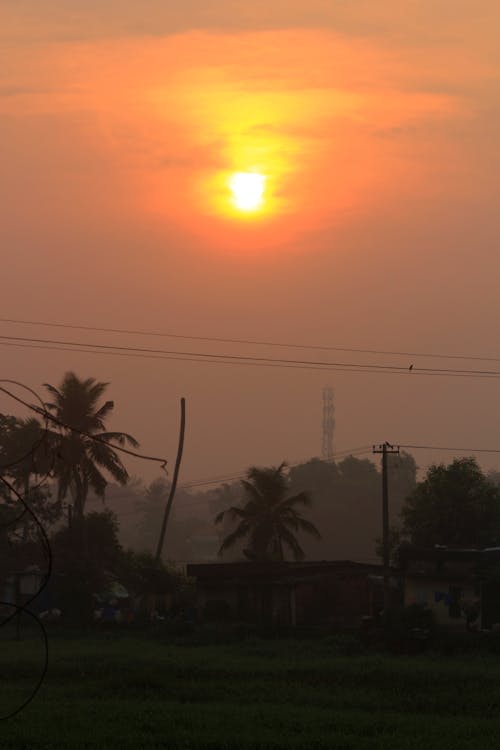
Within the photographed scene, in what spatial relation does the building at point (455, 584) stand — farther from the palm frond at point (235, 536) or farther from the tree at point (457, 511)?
the palm frond at point (235, 536)

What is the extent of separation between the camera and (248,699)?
121 feet

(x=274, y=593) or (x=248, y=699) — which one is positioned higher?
(x=274, y=593)

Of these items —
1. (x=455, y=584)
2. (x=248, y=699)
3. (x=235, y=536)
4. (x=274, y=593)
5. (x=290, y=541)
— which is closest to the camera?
(x=248, y=699)

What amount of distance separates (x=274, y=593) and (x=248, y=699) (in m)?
30.1

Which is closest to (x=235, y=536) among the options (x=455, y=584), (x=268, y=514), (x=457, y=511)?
(x=268, y=514)

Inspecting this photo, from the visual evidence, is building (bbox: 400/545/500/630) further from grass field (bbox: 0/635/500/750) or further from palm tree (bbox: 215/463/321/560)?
palm tree (bbox: 215/463/321/560)

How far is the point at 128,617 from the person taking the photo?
6681 cm

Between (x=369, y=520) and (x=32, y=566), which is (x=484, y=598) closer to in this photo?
(x=32, y=566)

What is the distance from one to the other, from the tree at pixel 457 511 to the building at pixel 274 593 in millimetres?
7520

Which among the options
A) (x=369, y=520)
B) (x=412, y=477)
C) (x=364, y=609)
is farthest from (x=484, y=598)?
(x=412, y=477)

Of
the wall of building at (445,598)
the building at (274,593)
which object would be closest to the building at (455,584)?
the wall of building at (445,598)

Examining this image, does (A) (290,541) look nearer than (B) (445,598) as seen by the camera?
No

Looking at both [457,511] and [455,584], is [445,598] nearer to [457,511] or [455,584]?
[455,584]

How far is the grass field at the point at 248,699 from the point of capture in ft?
99.0
